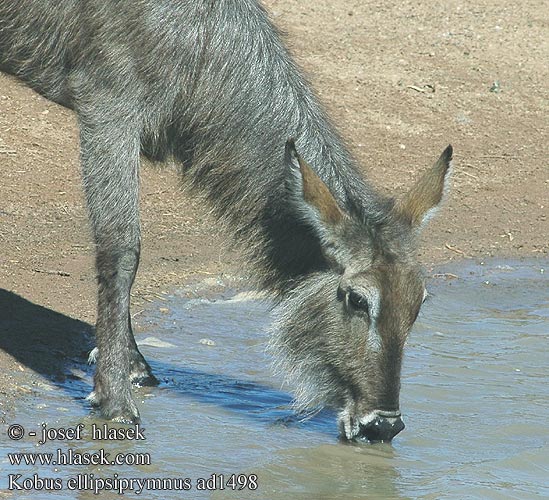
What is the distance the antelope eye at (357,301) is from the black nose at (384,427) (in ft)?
1.76

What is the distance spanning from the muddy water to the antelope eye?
23.7 inches

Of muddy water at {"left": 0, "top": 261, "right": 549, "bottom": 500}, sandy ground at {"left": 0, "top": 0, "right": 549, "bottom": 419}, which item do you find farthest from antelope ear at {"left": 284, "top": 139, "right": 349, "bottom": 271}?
sandy ground at {"left": 0, "top": 0, "right": 549, "bottom": 419}

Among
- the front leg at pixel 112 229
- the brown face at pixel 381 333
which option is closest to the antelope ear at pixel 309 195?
the brown face at pixel 381 333

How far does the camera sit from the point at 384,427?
6172 millimetres

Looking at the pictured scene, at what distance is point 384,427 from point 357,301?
63cm

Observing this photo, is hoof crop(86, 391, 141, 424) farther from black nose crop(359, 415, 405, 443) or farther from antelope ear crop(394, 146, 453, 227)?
antelope ear crop(394, 146, 453, 227)

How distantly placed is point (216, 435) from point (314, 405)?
20.8 inches

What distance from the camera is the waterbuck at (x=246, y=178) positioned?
6262 millimetres

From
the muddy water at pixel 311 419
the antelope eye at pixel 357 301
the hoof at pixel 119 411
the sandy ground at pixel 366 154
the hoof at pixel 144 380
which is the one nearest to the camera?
the muddy water at pixel 311 419

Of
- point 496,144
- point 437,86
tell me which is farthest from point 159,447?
point 437,86

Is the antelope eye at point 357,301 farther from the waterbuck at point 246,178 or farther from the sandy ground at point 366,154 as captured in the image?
the sandy ground at point 366,154

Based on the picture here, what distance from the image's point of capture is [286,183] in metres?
6.28

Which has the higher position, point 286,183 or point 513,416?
point 286,183

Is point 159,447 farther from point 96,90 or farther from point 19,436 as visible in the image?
point 96,90
